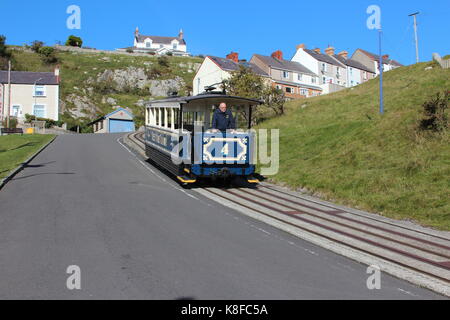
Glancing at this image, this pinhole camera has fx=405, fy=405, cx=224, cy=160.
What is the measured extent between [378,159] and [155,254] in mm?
9997

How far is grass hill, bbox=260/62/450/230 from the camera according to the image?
1060 cm

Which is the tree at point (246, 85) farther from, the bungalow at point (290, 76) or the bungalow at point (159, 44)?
the bungalow at point (159, 44)

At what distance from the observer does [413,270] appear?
6.24 metres

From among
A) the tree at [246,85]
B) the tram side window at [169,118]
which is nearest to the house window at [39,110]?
the tree at [246,85]

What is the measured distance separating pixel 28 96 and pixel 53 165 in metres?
39.6

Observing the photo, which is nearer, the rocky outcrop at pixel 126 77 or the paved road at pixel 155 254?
the paved road at pixel 155 254

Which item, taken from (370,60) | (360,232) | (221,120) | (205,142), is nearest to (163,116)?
(221,120)

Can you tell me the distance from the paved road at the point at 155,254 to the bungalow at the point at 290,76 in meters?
48.9

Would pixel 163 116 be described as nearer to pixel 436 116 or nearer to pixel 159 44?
pixel 436 116

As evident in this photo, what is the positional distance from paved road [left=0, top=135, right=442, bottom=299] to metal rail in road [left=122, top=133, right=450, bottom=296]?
0.40 metres

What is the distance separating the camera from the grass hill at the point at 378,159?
10602 mm

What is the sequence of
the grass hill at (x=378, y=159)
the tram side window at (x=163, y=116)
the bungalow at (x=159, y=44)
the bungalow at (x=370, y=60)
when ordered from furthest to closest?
the bungalow at (x=159, y=44) < the bungalow at (x=370, y=60) < the tram side window at (x=163, y=116) < the grass hill at (x=378, y=159)

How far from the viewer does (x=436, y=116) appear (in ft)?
46.0

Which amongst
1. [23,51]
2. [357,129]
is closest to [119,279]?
[357,129]
